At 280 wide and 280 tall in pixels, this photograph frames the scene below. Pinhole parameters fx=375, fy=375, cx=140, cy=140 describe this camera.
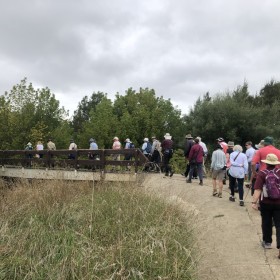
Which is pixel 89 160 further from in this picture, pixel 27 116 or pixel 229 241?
pixel 27 116

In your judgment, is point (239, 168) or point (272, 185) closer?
point (272, 185)

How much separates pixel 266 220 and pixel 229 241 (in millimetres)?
838

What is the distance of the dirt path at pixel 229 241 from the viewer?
16.8 feet

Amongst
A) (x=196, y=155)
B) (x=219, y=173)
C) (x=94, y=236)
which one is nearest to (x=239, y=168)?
(x=219, y=173)

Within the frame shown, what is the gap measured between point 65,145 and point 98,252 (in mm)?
28862

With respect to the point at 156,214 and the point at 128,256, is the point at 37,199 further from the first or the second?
the point at 128,256

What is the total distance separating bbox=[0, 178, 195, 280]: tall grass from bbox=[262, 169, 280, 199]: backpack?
1.33 m

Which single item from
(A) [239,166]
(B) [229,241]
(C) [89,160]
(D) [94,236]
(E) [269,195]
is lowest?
(B) [229,241]

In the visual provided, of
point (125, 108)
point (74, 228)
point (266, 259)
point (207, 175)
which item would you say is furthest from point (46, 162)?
point (125, 108)

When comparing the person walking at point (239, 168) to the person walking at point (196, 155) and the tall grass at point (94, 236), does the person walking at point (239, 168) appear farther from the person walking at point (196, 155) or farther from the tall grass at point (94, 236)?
the tall grass at point (94, 236)

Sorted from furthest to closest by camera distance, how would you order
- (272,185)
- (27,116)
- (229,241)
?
(27,116)
(229,241)
(272,185)

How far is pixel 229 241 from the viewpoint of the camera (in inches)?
256

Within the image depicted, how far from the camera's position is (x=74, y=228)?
555 centimetres

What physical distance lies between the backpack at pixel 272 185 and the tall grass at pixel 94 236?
4.37 feet
